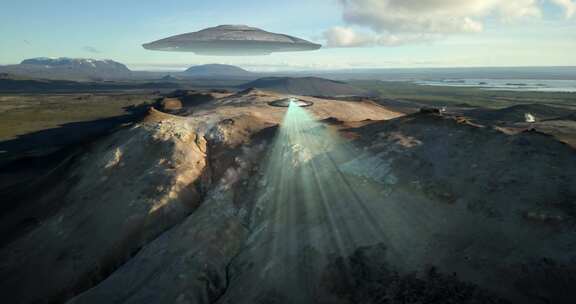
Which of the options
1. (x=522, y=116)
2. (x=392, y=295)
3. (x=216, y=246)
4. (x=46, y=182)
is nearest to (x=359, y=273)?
(x=392, y=295)

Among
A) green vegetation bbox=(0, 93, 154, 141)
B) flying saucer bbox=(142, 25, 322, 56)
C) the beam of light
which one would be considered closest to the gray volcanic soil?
the beam of light

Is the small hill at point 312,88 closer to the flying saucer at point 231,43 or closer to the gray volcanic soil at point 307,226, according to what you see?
the flying saucer at point 231,43

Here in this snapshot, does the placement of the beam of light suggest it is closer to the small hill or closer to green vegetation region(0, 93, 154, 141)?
green vegetation region(0, 93, 154, 141)

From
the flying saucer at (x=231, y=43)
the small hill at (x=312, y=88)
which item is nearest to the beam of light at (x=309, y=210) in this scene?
the flying saucer at (x=231, y=43)

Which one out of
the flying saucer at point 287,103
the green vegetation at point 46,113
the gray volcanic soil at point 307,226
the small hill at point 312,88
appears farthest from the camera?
the small hill at point 312,88

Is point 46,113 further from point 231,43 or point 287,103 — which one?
point 287,103

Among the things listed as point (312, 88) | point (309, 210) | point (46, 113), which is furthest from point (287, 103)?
point (312, 88)
